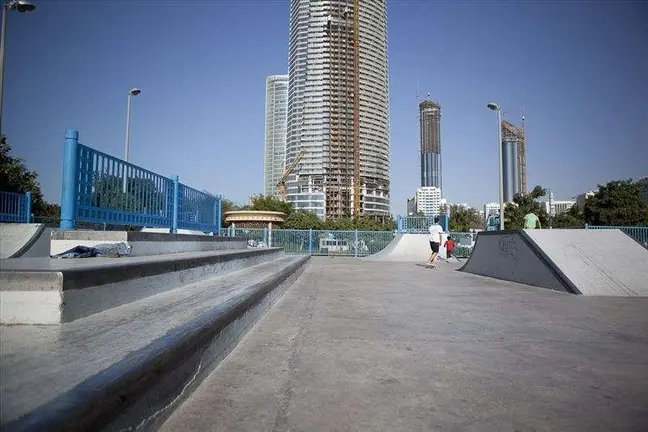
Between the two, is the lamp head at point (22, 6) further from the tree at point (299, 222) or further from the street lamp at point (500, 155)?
the tree at point (299, 222)

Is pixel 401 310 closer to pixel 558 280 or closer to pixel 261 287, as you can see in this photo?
pixel 261 287

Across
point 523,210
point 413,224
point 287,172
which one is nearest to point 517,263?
point 413,224

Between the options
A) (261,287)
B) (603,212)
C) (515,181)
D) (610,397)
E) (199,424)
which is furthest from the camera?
(515,181)

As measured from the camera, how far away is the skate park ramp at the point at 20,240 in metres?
5.17

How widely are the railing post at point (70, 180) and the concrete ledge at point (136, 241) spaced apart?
0.39m

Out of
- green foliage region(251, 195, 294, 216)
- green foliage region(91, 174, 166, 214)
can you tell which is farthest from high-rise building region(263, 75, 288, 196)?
green foliage region(91, 174, 166, 214)

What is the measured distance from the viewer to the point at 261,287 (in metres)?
4.32

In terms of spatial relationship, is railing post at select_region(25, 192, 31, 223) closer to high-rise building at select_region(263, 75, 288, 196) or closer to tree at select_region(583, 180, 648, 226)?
tree at select_region(583, 180, 648, 226)

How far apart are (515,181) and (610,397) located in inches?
6511

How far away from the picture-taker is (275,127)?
6713 inches

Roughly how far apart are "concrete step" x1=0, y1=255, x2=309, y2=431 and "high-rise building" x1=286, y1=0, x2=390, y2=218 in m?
134

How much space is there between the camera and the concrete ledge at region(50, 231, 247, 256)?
433cm

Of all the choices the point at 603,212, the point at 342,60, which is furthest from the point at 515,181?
the point at 603,212

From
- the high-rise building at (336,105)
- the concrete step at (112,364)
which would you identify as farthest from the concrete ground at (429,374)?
the high-rise building at (336,105)
